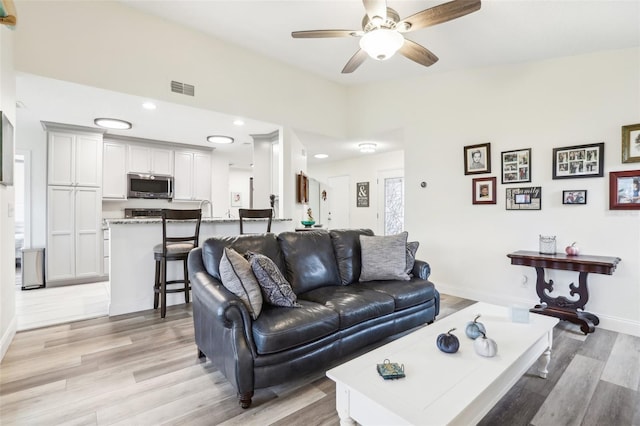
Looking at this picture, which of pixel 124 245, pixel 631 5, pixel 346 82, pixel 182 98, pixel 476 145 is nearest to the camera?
pixel 631 5

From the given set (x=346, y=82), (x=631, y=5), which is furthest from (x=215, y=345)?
(x=346, y=82)

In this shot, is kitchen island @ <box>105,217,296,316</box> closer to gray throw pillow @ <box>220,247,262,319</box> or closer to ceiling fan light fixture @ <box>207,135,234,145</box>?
gray throw pillow @ <box>220,247,262,319</box>

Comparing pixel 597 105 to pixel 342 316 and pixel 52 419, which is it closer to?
pixel 342 316

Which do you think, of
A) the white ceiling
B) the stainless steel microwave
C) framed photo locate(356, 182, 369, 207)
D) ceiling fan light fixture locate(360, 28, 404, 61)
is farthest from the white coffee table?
framed photo locate(356, 182, 369, 207)

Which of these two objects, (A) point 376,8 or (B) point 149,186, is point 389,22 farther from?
(B) point 149,186

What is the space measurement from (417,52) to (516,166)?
1.88 metres

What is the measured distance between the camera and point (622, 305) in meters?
2.99

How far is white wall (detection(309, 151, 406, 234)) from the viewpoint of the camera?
6789 millimetres

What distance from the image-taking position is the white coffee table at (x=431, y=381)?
1.22 metres

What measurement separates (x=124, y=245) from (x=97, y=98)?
1.68m

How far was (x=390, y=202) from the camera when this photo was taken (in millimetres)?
6840

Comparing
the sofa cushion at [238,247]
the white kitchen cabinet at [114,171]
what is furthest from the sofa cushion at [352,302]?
the white kitchen cabinet at [114,171]

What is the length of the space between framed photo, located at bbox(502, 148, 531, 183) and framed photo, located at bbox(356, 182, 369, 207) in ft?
12.0

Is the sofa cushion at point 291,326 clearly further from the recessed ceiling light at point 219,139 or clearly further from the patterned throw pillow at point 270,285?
the recessed ceiling light at point 219,139
